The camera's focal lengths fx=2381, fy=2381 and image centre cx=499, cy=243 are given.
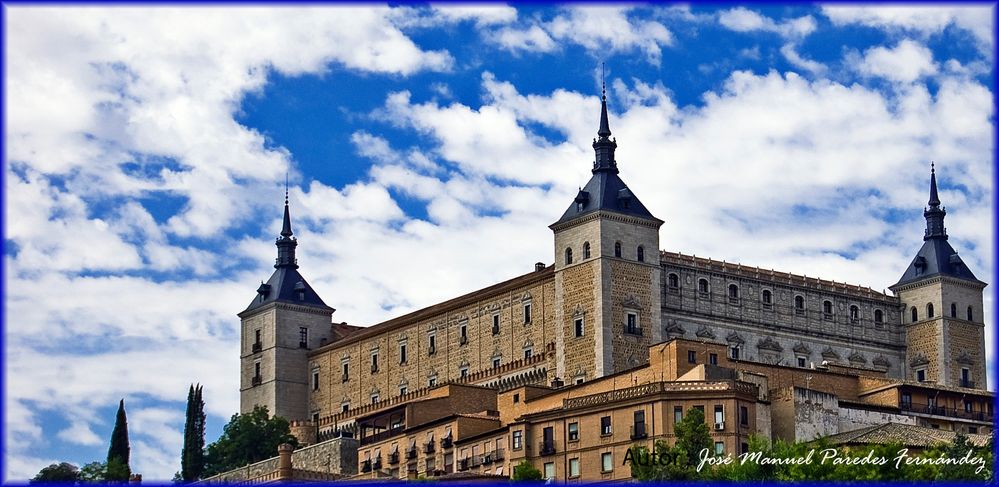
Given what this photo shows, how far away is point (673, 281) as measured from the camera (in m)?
120

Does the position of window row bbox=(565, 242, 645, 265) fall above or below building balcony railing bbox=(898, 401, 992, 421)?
above

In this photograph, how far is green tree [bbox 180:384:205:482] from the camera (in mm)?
122500

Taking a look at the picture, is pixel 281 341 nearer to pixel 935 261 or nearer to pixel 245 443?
pixel 245 443

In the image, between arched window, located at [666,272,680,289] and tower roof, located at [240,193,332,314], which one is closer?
arched window, located at [666,272,680,289]

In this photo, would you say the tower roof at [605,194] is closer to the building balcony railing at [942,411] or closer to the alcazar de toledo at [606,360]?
the alcazar de toledo at [606,360]

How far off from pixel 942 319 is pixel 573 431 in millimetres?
40377

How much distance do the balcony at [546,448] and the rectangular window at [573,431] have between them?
2.93 feet

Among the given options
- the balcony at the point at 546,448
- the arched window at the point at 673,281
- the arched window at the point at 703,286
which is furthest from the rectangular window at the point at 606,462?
the arched window at the point at 703,286

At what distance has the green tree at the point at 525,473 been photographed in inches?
3541

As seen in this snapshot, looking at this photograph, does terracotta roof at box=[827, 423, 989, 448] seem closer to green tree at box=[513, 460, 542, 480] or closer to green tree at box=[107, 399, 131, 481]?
green tree at box=[513, 460, 542, 480]

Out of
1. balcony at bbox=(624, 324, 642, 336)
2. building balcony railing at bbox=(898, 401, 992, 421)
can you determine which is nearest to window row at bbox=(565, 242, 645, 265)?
balcony at bbox=(624, 324, 642, 336)

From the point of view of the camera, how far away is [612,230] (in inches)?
4624

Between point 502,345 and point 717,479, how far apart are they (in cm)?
4212

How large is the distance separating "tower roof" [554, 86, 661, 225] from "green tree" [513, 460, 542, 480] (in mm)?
28083
